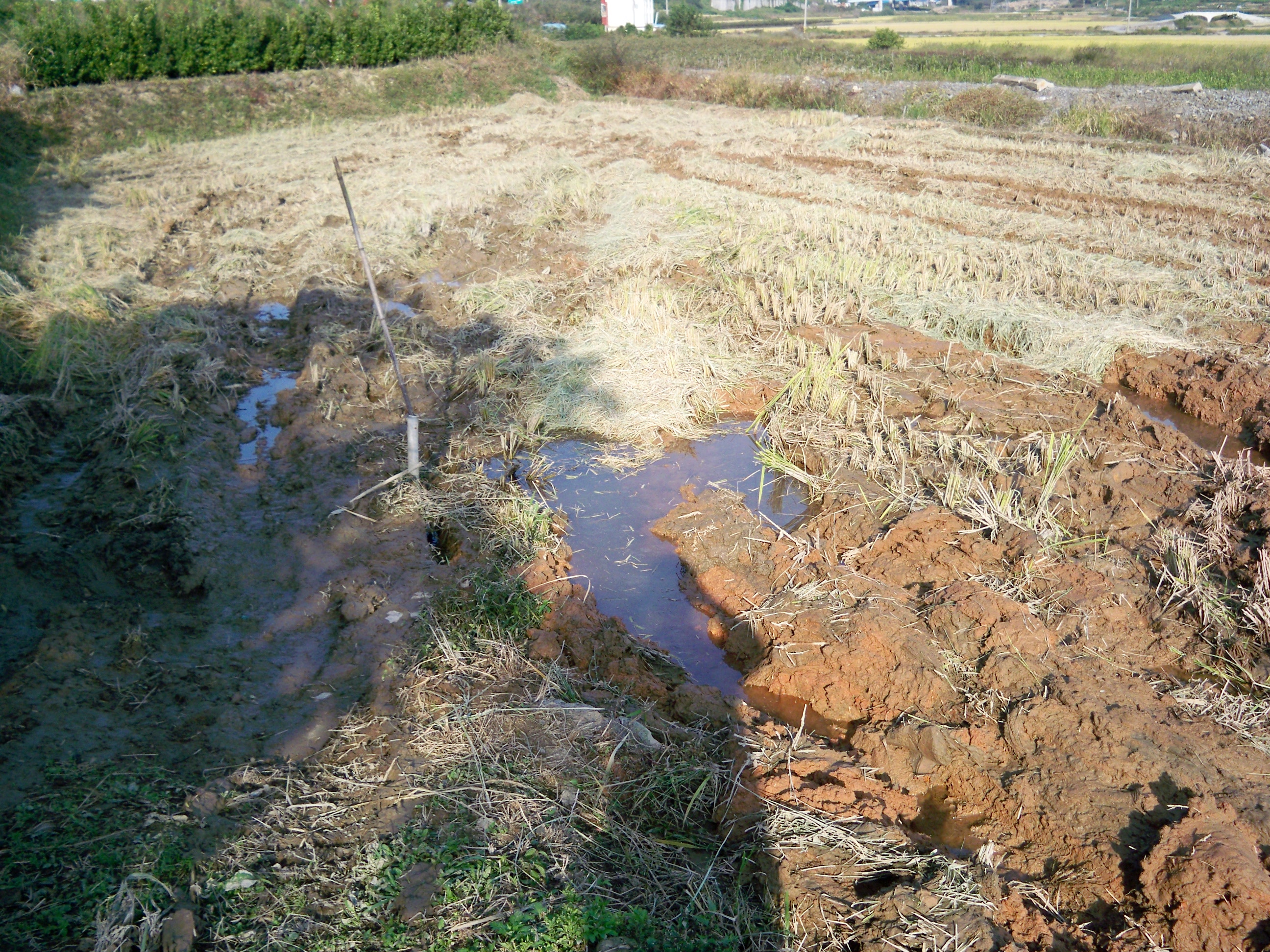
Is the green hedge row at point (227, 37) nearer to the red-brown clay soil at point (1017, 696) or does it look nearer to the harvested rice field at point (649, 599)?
the harvested rice field at point (649, 599)

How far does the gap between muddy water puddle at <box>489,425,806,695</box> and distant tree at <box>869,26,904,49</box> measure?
35.1m

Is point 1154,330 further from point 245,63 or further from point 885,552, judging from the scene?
point 245,63

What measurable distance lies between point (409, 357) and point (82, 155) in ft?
49.9

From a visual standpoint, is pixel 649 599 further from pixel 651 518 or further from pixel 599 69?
pixel 599 69

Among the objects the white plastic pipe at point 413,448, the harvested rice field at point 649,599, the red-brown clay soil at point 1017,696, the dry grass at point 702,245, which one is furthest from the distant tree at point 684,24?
the red-brown clay soil at point 1017,696

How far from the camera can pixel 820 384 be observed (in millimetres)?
7113

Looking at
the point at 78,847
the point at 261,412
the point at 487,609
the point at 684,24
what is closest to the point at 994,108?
the point at 261,412

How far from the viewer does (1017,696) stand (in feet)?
13.5

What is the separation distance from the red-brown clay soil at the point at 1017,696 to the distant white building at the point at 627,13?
51.9m

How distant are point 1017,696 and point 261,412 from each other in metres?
6.88

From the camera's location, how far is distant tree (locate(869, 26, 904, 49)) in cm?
3491

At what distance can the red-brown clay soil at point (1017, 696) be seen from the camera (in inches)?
123

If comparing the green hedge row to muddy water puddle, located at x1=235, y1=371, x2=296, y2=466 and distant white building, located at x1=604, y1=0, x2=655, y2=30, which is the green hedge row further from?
distant white building, located at x1=604, y1=0, x2=655, y2=30

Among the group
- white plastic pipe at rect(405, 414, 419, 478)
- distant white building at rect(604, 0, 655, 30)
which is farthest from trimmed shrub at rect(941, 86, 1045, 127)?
distant white building at rect(604, 0, 655, 30)
